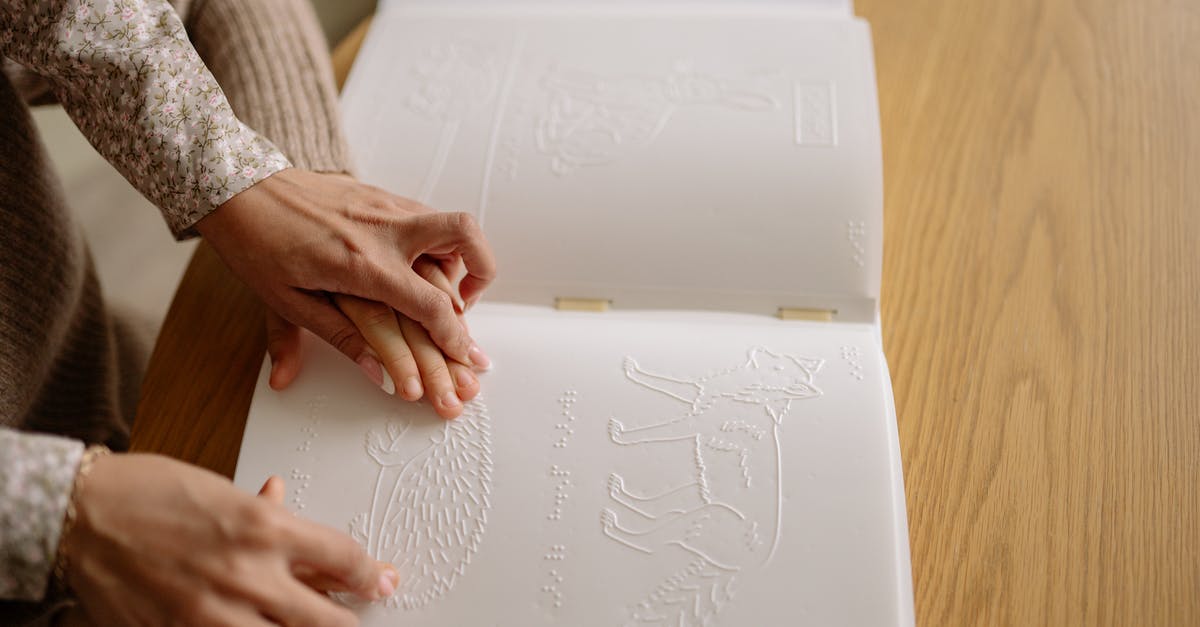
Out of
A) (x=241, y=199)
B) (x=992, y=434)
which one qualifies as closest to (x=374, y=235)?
(x=241, y=199)

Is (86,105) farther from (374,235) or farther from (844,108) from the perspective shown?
(844,108)

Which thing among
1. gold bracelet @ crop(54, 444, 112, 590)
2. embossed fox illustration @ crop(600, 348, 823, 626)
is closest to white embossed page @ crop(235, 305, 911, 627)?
embossed fox illustration @ crop(600, 348, 823, 626)

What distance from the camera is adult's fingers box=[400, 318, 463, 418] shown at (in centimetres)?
67

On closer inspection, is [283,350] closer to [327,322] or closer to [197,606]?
[327,322]

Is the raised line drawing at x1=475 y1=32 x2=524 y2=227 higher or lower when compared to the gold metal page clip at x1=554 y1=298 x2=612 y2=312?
higher

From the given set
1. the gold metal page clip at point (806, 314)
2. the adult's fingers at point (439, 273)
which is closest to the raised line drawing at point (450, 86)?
the adult's fingers at point (439, 273)

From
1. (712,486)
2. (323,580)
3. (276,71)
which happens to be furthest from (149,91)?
(712,486)

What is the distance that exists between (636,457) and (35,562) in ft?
1.21

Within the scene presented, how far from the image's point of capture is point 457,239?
69 cm

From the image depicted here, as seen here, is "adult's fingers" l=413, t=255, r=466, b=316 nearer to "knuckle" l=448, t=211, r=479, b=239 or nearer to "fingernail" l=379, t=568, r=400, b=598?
"knuckle" l=448, t=211, r=479, b=239

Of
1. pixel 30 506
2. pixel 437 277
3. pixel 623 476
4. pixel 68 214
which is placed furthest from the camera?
pixel 68 214

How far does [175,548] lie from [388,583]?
0.13 metres

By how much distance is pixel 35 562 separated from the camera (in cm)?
53

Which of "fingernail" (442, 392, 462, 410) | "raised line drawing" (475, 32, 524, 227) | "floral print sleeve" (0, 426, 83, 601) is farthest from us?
"raised line drawing" (475, 32, 524, 227)
